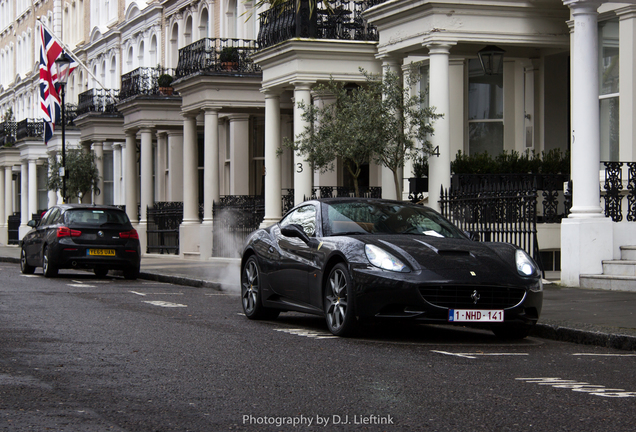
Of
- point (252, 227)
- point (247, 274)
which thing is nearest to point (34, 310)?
point (247, 274)

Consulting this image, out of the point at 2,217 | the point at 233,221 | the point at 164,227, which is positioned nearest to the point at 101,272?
the point at 233,221

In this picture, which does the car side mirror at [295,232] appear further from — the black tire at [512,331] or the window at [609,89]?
the window at [609,89]

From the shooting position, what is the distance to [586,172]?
15.1 metres

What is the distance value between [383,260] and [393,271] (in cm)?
17

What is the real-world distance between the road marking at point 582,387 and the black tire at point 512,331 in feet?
8.50

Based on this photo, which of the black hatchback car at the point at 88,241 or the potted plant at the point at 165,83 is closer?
the black hatchback car at the point at 88,241

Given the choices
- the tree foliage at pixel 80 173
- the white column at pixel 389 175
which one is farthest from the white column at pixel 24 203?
the white column at pixel 389 175

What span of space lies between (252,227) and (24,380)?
2011 centimetres

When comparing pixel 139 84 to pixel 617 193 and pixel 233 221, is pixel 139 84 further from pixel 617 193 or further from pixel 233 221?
pixel 617 193

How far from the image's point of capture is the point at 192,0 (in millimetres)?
34938

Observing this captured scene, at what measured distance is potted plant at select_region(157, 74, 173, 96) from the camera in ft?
109

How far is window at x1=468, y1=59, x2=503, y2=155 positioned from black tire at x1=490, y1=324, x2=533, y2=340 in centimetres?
1210

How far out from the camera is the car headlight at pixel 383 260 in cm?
956

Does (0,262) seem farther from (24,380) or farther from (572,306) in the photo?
(24,380)
